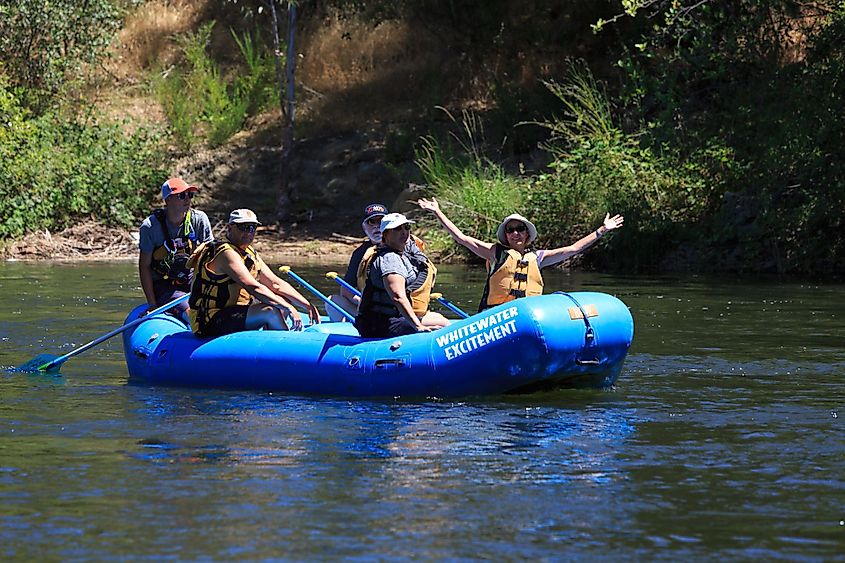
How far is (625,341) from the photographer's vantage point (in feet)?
27.8

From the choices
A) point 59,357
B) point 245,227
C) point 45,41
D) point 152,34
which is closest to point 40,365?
point 59,357

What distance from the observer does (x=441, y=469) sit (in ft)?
21.9

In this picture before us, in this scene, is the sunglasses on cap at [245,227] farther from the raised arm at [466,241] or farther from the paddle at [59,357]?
the raised arm at [466,241]

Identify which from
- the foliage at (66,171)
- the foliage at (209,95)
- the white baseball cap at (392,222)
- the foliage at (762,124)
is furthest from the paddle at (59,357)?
the foliage at (209,95)

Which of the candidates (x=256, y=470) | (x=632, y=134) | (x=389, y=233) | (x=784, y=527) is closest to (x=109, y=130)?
(x=632, y=134)

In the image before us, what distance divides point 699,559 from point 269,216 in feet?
59.1

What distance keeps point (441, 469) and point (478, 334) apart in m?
1.77

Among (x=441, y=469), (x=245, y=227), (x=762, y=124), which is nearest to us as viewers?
(x=441, y=469)

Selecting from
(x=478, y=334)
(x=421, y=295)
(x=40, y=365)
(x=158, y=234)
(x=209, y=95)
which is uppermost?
(x=209, y=95)

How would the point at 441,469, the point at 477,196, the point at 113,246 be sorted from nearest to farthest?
the point at 441,469, the point at 477,196, the point at 113,246

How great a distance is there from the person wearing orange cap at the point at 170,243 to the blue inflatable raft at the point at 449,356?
75 centimetres

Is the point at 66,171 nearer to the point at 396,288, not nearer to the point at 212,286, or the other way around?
the point at 212,286

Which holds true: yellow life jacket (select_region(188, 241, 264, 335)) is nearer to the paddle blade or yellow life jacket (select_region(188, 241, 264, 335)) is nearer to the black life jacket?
the black life jacket

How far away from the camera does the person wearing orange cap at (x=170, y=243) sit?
9.63 meters
